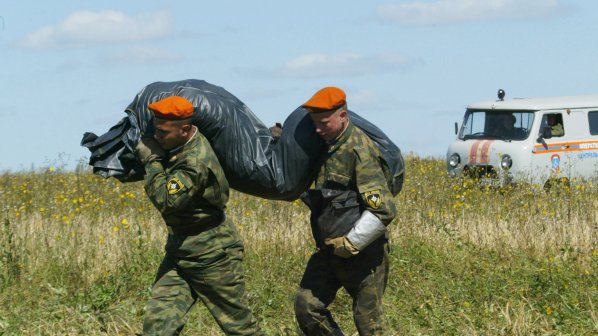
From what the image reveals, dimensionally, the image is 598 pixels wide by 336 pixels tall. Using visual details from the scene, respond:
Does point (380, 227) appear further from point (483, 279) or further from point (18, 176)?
point (18, 176)

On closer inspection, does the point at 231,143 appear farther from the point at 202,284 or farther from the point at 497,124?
A: the point at 497,124

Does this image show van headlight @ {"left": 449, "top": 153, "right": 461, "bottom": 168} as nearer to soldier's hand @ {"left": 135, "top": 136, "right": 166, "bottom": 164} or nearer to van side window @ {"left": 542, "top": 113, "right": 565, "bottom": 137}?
van side window @ {"left": 542, "top": 113, "right": 565, "bottom": 137}

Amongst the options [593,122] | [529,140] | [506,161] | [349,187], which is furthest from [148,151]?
[593,122]

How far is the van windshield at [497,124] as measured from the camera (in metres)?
18.2

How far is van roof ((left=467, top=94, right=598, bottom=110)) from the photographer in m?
18.4

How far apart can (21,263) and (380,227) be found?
4.29 m

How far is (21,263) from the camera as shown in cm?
860

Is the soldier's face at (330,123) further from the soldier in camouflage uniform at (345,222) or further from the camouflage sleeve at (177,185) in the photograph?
the camouflage sleeve at (177,185)

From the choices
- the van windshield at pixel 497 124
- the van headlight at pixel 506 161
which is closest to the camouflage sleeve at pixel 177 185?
the van headlight at pixel 506 161

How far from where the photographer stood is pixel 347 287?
5938 mm

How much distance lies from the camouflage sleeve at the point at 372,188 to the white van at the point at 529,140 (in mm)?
12118

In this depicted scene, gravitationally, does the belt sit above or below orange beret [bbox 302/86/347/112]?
below

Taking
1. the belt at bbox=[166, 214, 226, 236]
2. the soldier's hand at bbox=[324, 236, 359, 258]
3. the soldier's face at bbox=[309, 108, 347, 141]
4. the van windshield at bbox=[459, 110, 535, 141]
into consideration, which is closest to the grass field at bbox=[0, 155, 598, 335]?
Result: the soldier's hand at bbox=[324, 236, 359, 258]

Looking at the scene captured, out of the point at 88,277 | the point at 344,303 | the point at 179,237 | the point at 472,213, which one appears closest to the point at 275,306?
the point at 344,303
